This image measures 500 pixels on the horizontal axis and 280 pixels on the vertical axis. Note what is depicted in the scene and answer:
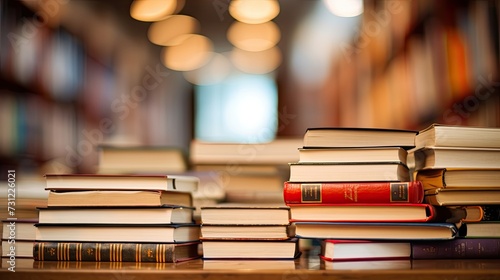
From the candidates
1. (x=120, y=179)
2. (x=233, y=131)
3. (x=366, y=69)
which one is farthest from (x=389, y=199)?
(x=233, y=131)

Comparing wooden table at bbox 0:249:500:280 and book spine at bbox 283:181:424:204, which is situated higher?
book spine at bbox 283:181:424:204

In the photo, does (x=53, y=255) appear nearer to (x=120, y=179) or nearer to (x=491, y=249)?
(x=120, y=179)

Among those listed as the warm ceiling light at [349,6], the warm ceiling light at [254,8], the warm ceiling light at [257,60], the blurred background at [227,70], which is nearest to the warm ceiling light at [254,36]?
the blurred background at [227,70]

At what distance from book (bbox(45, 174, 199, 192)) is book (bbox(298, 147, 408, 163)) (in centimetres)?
25

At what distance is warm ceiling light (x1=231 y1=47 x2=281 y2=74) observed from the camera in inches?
221

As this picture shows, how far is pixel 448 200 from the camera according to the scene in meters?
1.02

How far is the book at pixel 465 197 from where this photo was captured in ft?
3.35

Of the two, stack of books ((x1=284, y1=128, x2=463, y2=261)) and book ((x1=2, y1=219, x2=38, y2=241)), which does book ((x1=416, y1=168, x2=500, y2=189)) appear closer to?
stack of books ((x1=284, y1=128, x2=463, y2=261))

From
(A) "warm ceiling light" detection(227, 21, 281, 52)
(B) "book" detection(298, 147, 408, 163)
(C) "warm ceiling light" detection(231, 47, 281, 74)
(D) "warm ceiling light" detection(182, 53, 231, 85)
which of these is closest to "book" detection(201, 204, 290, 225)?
(B) "book" detection(298, 147, 408, 163)

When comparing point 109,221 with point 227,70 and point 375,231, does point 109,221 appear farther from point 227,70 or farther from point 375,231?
point 227,70

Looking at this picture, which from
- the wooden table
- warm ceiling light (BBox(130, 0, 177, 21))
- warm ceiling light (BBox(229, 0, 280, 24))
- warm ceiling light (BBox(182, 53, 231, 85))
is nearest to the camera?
the wooden table

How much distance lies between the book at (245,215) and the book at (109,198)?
0.27ft

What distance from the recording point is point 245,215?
104 centimetres

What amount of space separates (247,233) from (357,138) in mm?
254
